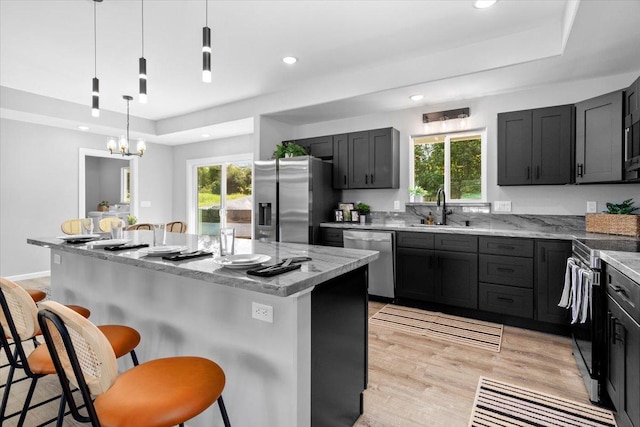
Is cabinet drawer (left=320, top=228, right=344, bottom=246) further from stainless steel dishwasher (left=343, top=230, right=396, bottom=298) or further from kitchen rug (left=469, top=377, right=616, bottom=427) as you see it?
kitchen rug (left=469, top=377, right=616, bottom=427)

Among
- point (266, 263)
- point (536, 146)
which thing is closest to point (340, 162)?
point (536, 146)

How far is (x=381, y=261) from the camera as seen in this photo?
407 cm

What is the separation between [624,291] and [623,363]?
14.3 inches

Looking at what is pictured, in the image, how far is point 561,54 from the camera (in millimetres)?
2869

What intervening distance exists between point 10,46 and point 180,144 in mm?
3919

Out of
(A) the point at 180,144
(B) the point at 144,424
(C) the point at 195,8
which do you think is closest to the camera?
(B) the point at 144,424

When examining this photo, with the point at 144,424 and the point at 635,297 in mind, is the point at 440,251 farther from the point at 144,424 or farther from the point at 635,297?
the point at 144,424

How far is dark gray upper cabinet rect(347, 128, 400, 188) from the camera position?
4.43 meters

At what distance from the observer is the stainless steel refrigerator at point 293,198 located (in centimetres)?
447

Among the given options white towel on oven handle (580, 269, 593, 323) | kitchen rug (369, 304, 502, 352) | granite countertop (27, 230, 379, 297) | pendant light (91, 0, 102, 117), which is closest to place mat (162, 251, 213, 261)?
granite countertop (27, 230, 379, 297)

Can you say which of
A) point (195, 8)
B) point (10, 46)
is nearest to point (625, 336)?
point (195, 8)

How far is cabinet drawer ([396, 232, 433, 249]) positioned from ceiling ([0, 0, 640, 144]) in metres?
1.63

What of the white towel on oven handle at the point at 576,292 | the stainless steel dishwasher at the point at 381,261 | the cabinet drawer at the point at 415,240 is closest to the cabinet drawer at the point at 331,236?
the stainless steel dishwasher at the point at 381,261

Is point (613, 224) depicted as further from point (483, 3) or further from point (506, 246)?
point (483, 3)
